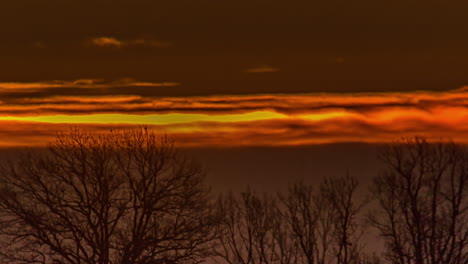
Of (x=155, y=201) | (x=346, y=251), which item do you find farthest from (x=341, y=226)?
(x=155, y=201)

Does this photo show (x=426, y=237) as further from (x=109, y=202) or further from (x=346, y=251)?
(x=109, y=202)

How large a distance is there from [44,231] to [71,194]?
2.20 meters

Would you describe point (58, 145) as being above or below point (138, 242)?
above

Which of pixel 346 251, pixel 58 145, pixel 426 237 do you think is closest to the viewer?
pixel 58 145

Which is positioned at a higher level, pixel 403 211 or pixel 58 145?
pixel 58 145

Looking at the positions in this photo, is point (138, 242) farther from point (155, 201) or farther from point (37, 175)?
point (37, 175)

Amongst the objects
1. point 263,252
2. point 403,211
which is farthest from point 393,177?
point 263,252

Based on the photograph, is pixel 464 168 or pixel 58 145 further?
pixel 464 168

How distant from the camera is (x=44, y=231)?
51.6 m

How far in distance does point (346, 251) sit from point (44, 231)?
2138 cm

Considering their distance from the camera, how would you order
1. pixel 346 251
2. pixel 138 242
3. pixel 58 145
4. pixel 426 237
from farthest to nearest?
1. pixel 346 251
2. pixel 426 237
3. pixel 58 145
4. pixel 138 242

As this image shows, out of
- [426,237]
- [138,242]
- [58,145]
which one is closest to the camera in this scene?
[138,242]

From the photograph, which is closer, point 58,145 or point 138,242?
point 138,242

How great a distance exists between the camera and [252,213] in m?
70.5
